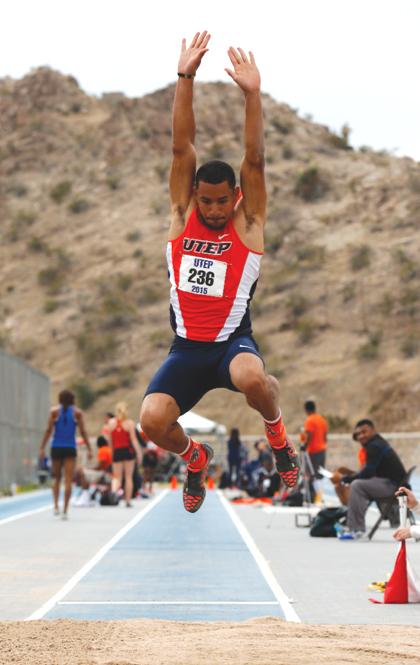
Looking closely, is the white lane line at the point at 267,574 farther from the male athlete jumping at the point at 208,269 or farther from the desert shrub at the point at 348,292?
the desert shrub at the point at 348,292

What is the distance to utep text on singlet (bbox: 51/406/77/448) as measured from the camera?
824 inches

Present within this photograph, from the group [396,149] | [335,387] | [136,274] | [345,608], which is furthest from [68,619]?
[396,149]

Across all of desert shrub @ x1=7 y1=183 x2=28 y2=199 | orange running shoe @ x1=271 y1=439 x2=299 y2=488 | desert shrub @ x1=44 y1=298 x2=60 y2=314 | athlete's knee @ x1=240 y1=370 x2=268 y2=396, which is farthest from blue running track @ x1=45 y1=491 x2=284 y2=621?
desert shrub @ x1=7 y1=183 x2=28 y2=199

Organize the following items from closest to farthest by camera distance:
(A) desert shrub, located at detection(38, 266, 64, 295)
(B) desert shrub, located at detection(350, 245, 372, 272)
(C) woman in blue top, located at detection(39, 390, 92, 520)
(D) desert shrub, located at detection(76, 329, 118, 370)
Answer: (C) woman in blue top, located at detection(39, 390, 92, 520) < (D) desert shrub, located at detection(76, 329, 118, 370) < (B) desert shrub, located at detection(350, 245, 372, 272) < (A) desert shrub, located at detection(38, 266, 64, 295)

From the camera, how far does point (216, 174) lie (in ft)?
26.2

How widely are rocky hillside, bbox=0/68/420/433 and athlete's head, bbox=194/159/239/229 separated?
46750mm

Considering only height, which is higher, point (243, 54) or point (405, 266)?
point (405, 266)

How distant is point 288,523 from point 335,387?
40.8m

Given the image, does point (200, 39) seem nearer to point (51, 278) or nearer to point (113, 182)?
point (51, 278)

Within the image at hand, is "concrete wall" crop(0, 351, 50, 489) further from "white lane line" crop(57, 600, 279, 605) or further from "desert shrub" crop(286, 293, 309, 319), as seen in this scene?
"desert shrub" crop(286, 293, 309, 319)

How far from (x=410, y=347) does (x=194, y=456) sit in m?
54.9

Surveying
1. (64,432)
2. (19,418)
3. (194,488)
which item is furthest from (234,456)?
(194,488)

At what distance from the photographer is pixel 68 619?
885cm

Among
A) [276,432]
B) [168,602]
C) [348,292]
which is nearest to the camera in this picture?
[276,432]
